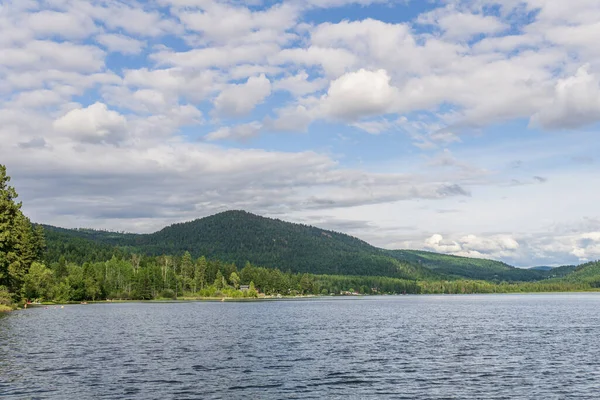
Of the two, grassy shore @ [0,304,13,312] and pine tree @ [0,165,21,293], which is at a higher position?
pine tree @ [0,165,21,293]

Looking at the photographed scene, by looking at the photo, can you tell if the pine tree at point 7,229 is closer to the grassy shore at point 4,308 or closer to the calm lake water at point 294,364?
the grassy shore at point 4,308

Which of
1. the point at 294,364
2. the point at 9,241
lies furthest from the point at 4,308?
the point at 294,364

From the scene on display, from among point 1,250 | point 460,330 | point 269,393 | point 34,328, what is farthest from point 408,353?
point 1,250

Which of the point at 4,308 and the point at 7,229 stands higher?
the point at 7,229

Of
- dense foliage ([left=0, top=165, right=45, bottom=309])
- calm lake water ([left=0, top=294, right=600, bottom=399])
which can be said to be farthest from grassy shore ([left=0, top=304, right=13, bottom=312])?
calm lake water ([left=0, top=294, right=600, bottom=399])

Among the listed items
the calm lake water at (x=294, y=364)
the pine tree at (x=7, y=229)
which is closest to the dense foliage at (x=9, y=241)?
the pine tree at (x=7, y=229)

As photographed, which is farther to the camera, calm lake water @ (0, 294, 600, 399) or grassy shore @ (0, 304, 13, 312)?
grassy shore @ (0, 304, 13, 312)

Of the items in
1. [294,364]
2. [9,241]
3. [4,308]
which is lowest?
[294,364]

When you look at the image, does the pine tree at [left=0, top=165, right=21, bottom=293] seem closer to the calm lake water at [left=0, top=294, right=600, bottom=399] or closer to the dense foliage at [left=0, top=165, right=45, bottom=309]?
the dense foliage at [left=0, top=165, right=45, bottom=309]

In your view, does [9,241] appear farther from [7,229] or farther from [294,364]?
[294,364]

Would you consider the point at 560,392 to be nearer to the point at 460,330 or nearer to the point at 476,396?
the point at 476,396

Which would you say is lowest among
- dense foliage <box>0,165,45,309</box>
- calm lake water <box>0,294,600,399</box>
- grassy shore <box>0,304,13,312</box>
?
calm lake water <box>0,294,600,399</box>

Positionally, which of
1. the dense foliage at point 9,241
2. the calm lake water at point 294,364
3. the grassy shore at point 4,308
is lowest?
the calm lake water at point 294,364

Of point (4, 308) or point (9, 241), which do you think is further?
point (4, 308)
